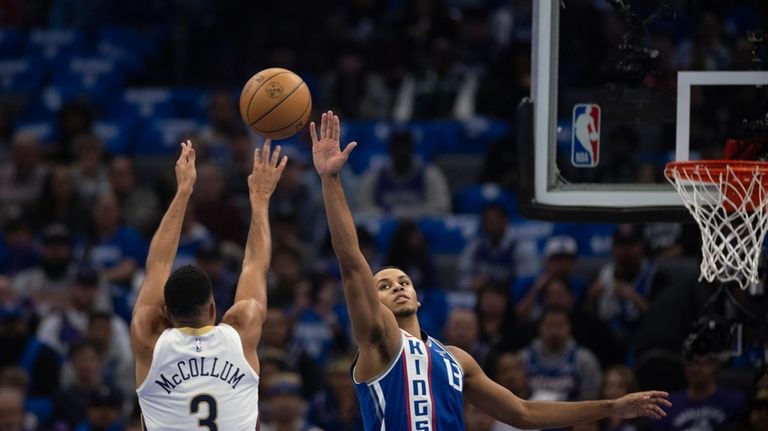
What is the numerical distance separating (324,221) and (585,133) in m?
5.12

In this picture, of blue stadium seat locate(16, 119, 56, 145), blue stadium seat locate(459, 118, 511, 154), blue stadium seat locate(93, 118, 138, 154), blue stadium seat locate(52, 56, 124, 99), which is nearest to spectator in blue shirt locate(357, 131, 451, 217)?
blue stadium seat locate(459, 118, 511, 154)

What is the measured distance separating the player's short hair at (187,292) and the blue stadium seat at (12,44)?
10661 mm

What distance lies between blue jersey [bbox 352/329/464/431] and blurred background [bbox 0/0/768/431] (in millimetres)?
2602

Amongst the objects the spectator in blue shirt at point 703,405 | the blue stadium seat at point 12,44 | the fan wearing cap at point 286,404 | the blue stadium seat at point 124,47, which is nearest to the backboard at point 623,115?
the spectator in blue shirt at point 703,405

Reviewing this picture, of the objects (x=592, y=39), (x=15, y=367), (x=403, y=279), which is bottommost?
(x=15, y=367)

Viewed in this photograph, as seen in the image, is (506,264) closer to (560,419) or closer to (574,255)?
(574,255)

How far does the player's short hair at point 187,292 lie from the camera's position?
22.6ft

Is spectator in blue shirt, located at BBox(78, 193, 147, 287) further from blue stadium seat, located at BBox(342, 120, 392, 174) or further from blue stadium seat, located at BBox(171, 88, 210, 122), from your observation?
blue stadium seat, located at BBox(171, 88, 210, 122)

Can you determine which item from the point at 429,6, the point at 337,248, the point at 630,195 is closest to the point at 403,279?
the point at 337,248

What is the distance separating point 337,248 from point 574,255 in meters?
5.08

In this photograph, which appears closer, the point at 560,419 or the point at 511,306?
the point at 560,419

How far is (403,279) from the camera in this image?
7.68m

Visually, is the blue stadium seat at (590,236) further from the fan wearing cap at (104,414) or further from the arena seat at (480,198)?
the fan wearing cap at (104,414)

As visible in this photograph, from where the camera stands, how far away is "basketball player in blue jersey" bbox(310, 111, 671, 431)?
278 inches
